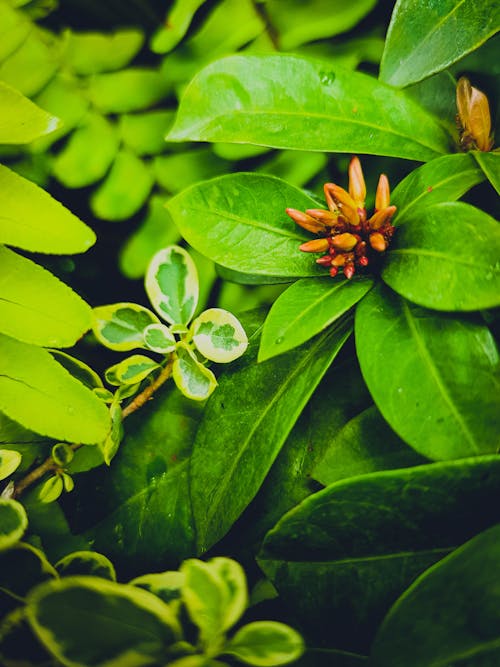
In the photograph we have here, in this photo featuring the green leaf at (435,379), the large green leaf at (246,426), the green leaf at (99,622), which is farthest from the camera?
the large green leaf at (246,426)

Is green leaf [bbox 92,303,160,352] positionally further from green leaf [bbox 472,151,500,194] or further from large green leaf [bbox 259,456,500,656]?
green leaf [bbox 472,151,500,194]

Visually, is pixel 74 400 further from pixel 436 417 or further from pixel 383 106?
pixel 383 106

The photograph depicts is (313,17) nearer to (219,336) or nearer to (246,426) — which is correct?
(219,336)

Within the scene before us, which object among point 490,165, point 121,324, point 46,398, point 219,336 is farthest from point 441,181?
point 46,398

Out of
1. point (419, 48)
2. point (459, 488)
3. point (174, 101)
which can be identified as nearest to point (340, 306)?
point (459, 488)

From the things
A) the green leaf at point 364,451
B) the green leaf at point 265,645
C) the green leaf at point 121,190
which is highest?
the green leaf at point 121,190

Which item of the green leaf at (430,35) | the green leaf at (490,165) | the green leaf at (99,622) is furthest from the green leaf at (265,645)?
the green leaf at (430,35)

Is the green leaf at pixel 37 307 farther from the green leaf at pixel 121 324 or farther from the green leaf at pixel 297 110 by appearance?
the green leaf at pixel 297 110
